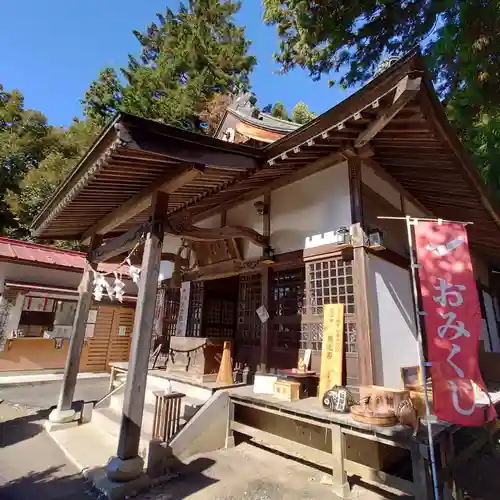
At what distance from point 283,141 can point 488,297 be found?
1006 cm

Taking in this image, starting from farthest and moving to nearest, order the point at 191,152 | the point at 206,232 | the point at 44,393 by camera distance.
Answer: the point at 44,393 < the point at 206,232 < the point at 191,152

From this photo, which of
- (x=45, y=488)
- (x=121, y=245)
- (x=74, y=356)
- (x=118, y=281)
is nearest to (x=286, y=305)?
(x=118, y=281)

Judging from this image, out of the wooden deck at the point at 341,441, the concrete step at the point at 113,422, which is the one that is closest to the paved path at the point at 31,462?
the concrete step at the point at 113,422

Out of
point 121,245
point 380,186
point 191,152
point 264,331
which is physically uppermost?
point 380,186

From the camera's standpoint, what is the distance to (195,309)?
8.30 m

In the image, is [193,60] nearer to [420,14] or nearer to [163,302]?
[420,14]

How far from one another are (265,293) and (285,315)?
24.0 inches

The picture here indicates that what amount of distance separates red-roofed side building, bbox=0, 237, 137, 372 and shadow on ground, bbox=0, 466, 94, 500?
9623 millimetres

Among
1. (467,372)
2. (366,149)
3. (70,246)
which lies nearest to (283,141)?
(366,149)

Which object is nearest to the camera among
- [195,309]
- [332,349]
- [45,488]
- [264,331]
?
[45,488]

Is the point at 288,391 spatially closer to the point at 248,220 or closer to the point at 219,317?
the point at 248,220

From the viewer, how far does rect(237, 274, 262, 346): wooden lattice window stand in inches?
265

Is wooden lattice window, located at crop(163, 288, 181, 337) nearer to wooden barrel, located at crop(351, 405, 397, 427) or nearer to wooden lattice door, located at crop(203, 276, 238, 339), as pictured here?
wooden lattice door, located at crop(203, 276, 238, 339)

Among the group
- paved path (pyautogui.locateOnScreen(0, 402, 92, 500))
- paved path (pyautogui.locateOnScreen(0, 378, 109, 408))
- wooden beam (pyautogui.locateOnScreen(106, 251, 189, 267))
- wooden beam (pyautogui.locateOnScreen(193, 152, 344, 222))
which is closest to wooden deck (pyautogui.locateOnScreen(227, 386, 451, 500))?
paved path (pyautogui.locateOnScreen(0, 402, 92, 500))
